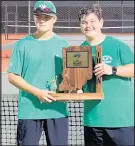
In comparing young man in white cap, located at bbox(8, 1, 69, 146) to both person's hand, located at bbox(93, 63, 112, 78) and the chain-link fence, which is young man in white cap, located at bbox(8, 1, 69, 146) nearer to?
person's hand, located at bbox(93, 63, 112, 78)

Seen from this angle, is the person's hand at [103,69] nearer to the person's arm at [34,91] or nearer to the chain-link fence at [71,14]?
the person's arm at [34,91]

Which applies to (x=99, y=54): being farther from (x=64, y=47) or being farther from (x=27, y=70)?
(x=27, y=70)

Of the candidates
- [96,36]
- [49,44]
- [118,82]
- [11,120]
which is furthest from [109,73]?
[11,120]

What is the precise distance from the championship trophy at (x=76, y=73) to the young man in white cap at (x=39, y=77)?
0.17 ft

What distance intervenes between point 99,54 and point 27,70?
37 cm

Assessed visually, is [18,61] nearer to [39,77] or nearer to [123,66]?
[39,77]

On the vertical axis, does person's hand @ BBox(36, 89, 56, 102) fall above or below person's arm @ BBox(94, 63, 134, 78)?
below

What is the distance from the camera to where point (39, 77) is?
6.67ft

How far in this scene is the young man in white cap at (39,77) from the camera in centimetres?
203

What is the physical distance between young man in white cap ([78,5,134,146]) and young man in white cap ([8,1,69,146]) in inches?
6.3

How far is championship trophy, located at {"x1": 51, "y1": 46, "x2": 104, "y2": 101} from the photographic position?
195 cm

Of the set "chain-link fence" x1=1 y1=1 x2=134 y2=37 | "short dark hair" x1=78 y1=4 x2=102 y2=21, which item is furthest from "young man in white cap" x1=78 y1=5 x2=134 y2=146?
"chain-link fence" x1=1 y1=1 x2=134 y2=37

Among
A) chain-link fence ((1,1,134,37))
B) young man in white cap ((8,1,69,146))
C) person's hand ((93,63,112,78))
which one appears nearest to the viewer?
person's hand ((93,63,112,78))

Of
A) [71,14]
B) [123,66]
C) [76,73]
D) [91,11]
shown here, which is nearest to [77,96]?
[76,73]
